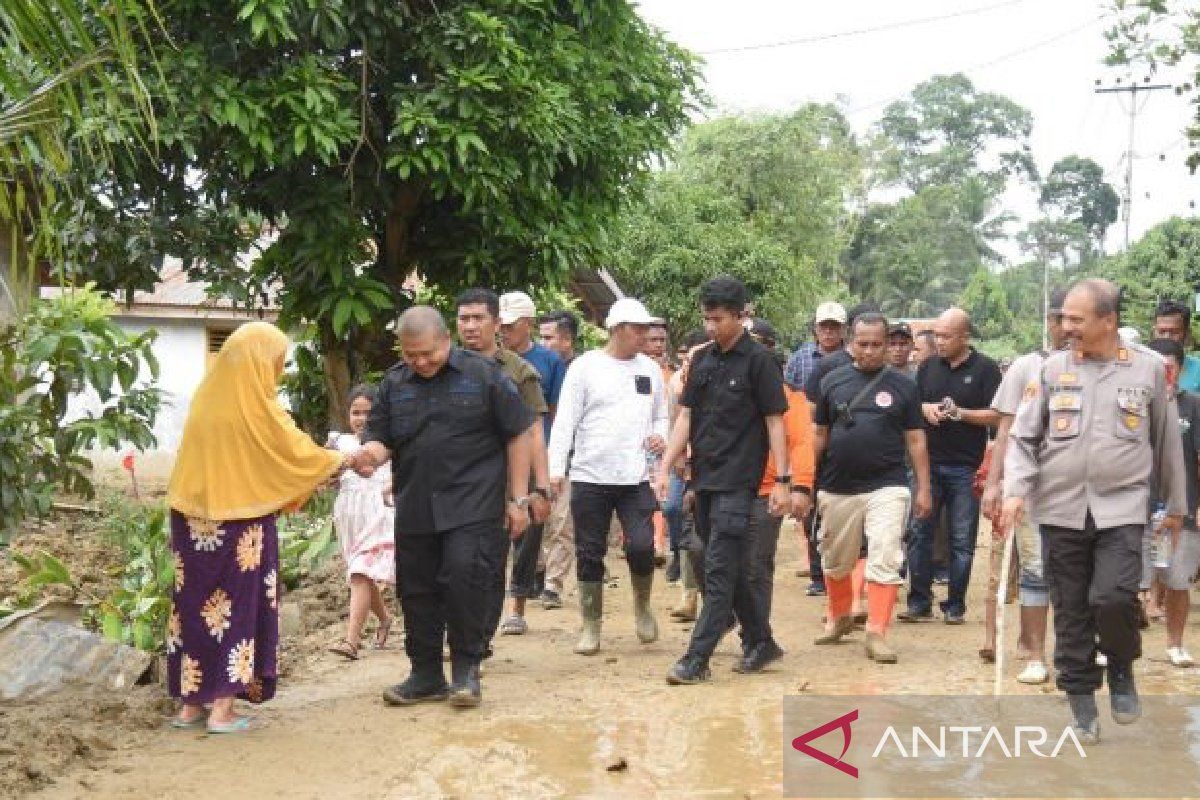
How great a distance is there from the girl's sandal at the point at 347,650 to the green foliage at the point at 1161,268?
28.2 meters

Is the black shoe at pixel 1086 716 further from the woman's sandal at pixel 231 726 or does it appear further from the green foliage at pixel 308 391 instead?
the green foliage at pixel 308 391

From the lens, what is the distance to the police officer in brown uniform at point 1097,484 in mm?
6297

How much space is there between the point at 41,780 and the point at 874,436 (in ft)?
16.3

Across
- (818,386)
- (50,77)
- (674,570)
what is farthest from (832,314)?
(50,77)

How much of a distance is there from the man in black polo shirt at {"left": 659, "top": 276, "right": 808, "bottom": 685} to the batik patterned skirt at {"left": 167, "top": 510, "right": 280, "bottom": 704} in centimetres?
227

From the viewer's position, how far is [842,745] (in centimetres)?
632

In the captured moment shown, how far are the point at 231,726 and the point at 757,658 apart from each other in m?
2.88

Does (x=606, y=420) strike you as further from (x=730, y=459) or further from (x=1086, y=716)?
(x=1086, y=716)

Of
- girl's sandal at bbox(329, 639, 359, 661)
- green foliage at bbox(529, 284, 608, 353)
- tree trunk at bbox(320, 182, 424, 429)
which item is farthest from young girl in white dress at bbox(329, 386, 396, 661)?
green foliage at bbox(529, 284, 608, 353)

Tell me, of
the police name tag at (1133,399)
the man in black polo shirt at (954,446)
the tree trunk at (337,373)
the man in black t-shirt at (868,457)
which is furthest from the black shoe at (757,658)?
the tree trunk at (337,373)

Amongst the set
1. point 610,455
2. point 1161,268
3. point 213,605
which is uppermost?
point 1161,268

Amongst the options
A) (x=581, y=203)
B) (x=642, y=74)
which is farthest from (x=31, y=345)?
(x=642, y=74)

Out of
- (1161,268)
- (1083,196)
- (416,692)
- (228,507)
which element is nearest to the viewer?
(228,507)

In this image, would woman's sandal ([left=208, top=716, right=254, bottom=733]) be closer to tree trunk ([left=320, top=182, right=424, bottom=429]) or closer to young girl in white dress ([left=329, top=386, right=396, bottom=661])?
young girl in white dress ([left=329, top=386, right=396, bottom=661])
